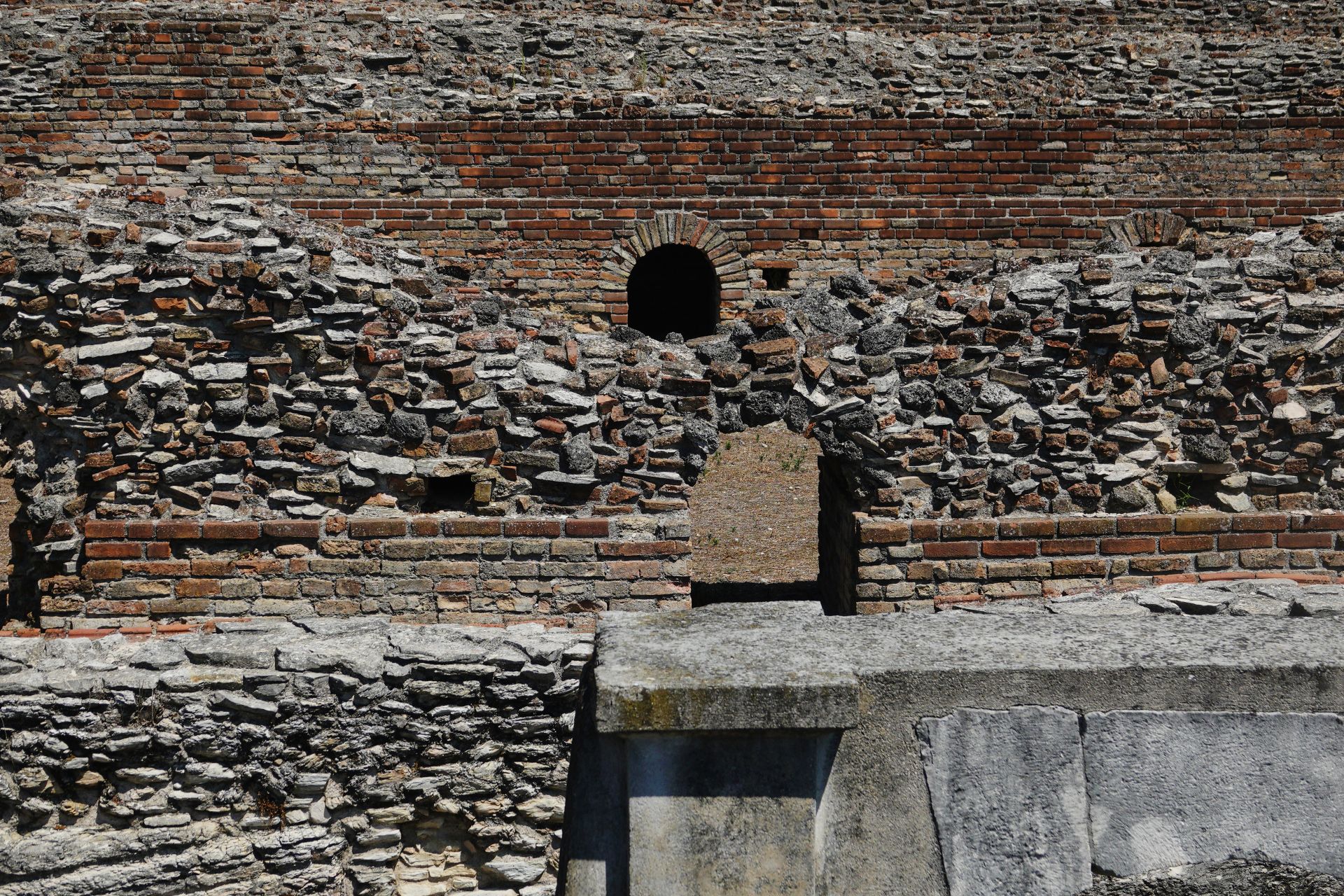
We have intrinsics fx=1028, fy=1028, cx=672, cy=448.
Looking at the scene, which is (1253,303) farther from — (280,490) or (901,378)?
(280,490)

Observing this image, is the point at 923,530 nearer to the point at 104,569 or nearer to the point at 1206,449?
the point at 1206,449

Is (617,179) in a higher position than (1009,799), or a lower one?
higher

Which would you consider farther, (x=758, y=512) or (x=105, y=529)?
(x=758, y=512)

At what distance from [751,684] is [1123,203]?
778cm

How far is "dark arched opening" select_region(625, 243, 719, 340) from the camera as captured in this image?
10.5 m

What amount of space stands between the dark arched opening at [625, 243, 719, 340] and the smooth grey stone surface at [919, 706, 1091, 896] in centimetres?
874

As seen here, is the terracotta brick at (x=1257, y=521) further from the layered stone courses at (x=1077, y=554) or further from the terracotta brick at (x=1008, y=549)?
the terracotta brick at (x=1008, y=549)

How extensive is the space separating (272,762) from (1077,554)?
11.0 feet

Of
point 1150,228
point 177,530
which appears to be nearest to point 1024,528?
point 177,530

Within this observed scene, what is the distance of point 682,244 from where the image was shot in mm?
8141

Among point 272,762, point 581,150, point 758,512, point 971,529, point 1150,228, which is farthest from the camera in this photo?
point 758,512

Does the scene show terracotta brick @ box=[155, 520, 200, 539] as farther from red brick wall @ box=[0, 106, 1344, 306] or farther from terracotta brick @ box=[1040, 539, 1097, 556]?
red brick wall @ box=[0, 106, 1344, 306]

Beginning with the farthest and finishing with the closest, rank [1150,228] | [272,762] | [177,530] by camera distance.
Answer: [1150,228]
[177,530]
[272,762]

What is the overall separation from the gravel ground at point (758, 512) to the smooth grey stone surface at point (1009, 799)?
15.7 feet
